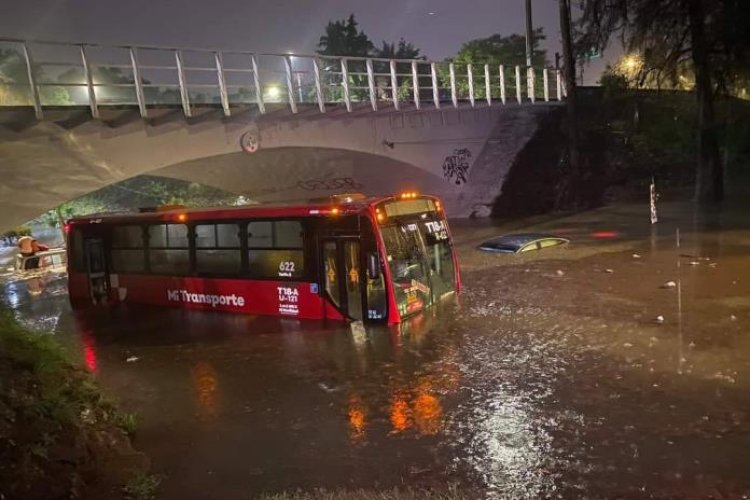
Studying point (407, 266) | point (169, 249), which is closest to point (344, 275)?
point (407, 266)

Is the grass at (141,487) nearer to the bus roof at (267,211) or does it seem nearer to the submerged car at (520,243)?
the bus roof at (267,211)

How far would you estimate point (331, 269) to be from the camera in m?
11.2

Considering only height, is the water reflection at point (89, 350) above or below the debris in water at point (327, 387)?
above

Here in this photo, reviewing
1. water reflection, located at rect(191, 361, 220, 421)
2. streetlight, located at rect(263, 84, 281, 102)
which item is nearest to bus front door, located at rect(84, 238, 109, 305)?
water reflection, located at rect(191, 361, 220, 421)

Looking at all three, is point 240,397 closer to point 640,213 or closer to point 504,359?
point 504,359

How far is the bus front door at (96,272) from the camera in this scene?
15.4 meters

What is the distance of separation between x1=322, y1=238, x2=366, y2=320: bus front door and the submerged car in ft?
28.0

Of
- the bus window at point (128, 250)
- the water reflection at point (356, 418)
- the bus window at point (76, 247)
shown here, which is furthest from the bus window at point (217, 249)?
the water reflection at point (356, 418)

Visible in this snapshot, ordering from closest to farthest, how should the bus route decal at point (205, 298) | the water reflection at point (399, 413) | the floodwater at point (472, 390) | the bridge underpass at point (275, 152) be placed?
the floodwater at point (472, 390) < the water reflection at point (399, 413) < the bus route decal at point (205, 298) < the bridge underpass at point (275, 152)

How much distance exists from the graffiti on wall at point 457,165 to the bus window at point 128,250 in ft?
54.5

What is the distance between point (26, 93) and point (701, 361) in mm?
14697

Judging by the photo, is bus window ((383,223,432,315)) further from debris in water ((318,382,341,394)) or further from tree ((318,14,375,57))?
tree ((318,14,375,57))

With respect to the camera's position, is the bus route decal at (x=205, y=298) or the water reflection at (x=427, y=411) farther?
the bus route decal at (x=205, y=298)

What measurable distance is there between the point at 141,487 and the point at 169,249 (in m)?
9.06
